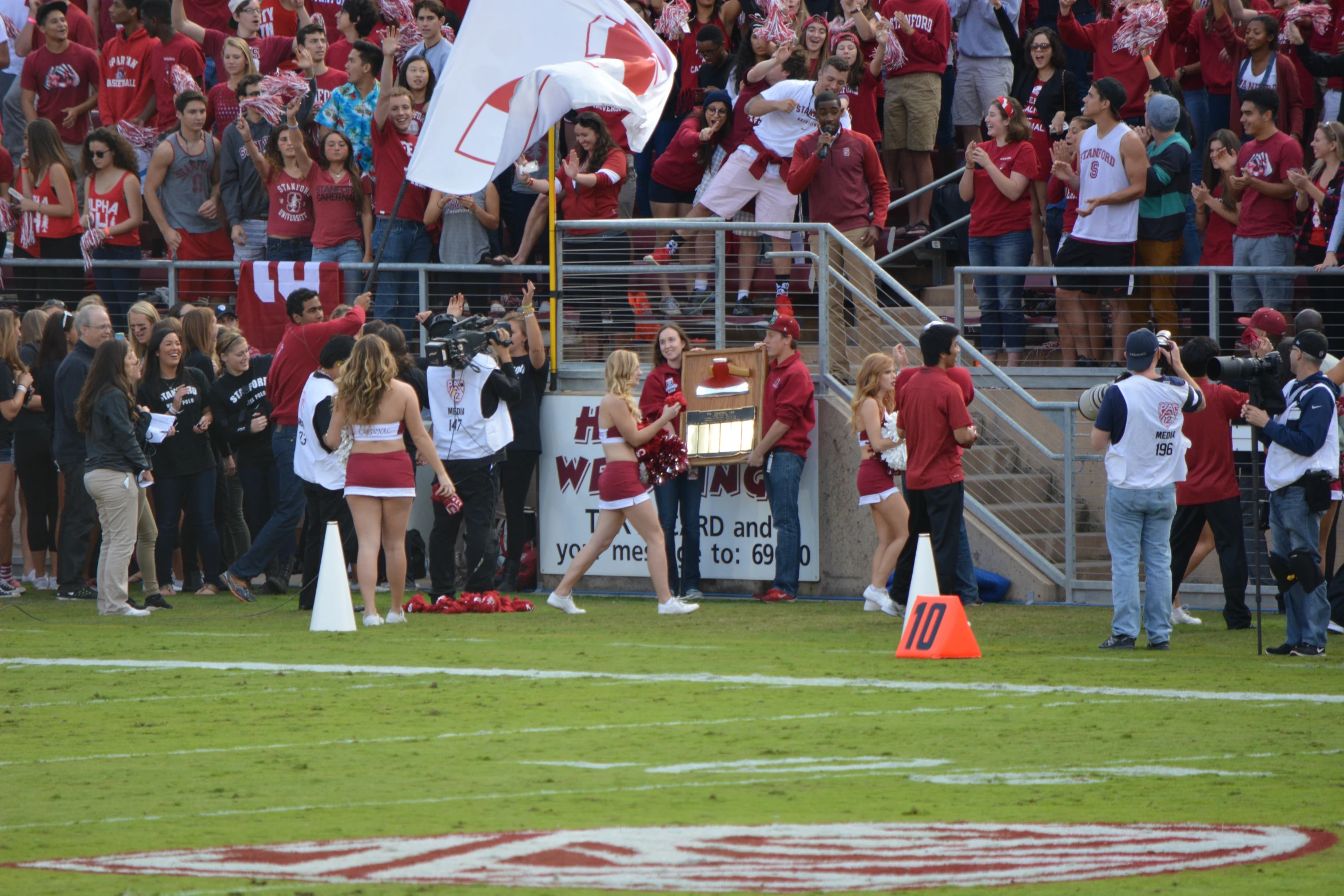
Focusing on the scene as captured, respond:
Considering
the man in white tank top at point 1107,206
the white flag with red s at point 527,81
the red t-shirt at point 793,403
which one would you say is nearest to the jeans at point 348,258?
the white flag with red s at point 527,81

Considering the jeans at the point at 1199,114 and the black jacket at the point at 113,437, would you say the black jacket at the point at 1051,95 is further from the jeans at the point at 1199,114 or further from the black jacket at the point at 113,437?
the black jacket at the point at 113,437

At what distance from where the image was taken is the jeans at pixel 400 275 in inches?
711

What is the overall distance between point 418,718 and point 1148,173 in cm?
934

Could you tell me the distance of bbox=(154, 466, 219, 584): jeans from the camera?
53.0 ft

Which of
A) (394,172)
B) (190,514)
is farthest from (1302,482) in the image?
(394,172)

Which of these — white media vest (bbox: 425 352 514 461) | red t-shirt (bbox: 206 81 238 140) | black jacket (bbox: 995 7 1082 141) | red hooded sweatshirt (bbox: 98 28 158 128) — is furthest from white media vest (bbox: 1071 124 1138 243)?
red hooded sweatshirt (bbox: 98 28 158 128)

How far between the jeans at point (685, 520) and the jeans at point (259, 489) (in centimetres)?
357

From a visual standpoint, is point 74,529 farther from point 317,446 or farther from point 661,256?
point 661,256

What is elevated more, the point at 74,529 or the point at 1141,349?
the point at 1141,349

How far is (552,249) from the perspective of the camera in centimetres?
1712

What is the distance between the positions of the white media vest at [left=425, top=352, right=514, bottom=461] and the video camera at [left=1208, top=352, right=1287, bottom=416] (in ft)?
20.0

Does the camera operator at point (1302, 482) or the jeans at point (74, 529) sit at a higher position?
the camera operator at point (1302, 482)

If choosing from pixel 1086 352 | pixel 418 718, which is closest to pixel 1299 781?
pixel 418 718

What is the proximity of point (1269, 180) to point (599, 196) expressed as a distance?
621 cm
